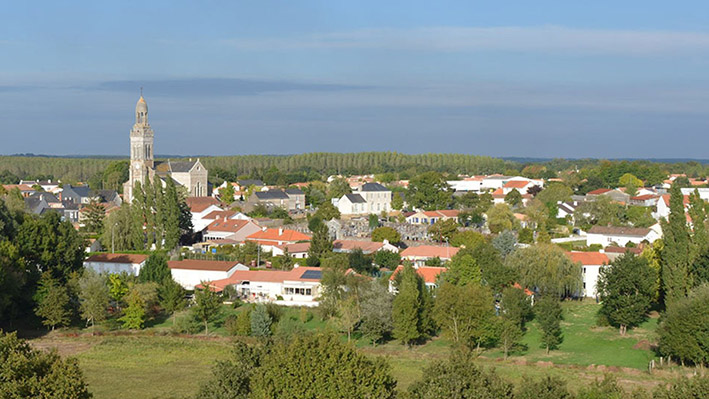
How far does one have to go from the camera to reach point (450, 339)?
98.3 ft

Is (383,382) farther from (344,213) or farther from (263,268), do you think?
(344,213)

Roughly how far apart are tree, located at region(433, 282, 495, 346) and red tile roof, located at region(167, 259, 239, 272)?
12.1 metres

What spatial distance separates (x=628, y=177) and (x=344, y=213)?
34.8 metres

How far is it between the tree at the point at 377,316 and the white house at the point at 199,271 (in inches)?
375

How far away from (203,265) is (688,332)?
22.0 metres

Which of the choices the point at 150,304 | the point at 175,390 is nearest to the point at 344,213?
the point at 150,304

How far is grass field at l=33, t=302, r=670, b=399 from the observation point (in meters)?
25.7

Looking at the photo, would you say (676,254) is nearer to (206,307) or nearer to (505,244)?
(505,244)

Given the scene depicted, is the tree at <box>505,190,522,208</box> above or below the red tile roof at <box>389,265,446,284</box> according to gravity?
above

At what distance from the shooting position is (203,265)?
39312mm

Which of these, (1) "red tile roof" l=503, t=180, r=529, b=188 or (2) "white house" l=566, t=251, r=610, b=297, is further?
(1) "red tile roof" l=503, t=180, r=529, b=188

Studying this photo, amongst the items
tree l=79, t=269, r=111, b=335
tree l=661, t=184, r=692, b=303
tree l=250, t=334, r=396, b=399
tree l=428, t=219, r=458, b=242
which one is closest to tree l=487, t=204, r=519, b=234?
tree l=428, t=219, r=458, b=242

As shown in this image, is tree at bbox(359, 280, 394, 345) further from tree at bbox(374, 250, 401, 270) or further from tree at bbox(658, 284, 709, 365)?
tree at bbox(658, 284, 709, 365)

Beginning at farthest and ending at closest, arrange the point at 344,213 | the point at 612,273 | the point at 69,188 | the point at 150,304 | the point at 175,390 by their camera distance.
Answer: the point at 69,188, the point at 344,213, the point at 150,304, the point at 612,273, the point at 175,390
